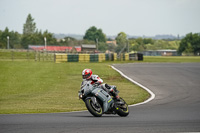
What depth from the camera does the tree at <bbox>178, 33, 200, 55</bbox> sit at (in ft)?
613

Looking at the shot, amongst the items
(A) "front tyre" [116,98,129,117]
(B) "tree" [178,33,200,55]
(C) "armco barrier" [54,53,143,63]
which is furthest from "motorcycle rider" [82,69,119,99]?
(B) "tree" [178,33,200,55]

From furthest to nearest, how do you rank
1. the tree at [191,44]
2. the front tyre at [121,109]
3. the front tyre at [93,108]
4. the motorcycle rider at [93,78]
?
the tree at [191,44] < the front tyre at [121,109] < the motorcycle rider at [93,78] < the front tyre at [93,108]

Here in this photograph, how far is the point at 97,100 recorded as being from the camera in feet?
38.9

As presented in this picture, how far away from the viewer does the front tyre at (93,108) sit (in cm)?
1161

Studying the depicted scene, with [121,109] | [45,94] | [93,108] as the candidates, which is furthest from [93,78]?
[45,94]

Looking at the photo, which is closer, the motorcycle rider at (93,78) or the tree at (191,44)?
the motorcycle rider at (93,78)

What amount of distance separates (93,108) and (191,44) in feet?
615

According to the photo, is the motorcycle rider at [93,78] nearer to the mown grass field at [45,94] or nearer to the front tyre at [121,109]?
the front tyre at [121,109]

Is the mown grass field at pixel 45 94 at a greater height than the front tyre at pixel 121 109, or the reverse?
the front tyre at pixel 121 109

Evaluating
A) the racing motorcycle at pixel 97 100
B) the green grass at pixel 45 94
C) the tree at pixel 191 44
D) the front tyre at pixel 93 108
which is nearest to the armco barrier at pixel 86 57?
the green grass at pixel 45 94

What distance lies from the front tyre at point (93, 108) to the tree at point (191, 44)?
17641 cm

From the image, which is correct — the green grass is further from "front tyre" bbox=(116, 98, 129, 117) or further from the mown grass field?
"front tyre" bbox=(116, 98, 129, 117)

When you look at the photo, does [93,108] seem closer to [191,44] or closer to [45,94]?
[45,94]

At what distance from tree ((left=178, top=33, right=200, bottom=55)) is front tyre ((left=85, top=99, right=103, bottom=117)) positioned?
579ft
